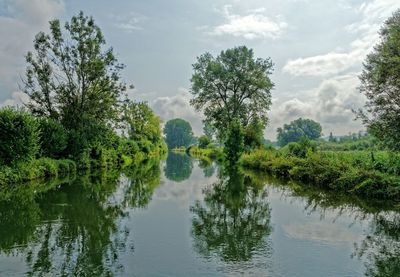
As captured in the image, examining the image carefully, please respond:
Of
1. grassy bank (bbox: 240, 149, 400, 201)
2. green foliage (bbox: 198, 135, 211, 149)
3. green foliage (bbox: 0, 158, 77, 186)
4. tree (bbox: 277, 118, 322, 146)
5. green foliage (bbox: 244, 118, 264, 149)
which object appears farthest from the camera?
tree (bbox: 277, 118, 322, 146)

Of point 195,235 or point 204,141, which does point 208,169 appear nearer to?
point 195,235

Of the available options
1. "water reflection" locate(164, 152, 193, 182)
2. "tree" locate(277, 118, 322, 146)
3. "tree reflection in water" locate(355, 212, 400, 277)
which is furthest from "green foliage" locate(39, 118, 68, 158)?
"tree" locate(277, 118, 322, 146)

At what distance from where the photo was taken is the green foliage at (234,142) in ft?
120

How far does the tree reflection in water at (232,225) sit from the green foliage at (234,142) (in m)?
20.5

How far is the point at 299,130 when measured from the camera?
10088 centimetres

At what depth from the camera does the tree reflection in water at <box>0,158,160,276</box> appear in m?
6.56

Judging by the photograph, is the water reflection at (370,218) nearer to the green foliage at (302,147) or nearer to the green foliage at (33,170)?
the green foliage at (302,147)

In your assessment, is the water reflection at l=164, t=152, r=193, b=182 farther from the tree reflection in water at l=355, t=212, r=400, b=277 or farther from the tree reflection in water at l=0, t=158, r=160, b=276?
the tree reflection in water at l=355, t=212, r=400, b=277

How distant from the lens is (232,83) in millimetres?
44594

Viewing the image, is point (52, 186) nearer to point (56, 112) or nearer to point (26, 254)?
point (26, 254)

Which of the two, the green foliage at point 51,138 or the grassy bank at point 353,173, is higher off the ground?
the green foliage at point 51,138

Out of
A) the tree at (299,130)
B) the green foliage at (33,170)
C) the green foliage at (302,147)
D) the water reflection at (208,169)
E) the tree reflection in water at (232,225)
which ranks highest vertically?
the tree at (299,130)

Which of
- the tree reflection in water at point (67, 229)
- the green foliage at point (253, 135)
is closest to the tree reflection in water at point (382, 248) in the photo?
the tree reflection in water at point (67, 229)

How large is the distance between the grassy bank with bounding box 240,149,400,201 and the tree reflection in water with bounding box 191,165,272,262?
3.98m
